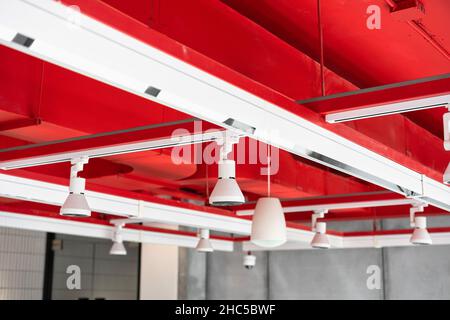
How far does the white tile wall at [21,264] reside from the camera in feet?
34.4

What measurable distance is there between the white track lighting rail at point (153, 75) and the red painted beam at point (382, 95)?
114 mm

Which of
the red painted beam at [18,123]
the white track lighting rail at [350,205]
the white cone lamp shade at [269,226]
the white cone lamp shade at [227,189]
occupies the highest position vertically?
the red painted beam at [18,123]

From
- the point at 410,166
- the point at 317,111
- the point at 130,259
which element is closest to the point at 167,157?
the point at 410,166

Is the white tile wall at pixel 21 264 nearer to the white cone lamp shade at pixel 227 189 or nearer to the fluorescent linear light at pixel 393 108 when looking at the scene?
the white cone lamp shade at pixel 227 189

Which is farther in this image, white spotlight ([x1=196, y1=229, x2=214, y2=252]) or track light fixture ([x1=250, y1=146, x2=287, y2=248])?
white spotlight ([x1=196, y1=229, x2=214, y2=252])

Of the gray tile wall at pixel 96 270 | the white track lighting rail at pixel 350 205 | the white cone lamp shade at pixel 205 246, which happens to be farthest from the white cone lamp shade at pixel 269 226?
the gray tile wall at pixel 96 270

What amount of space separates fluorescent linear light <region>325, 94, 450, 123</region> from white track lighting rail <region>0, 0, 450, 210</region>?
107 millimetres

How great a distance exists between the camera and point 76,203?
4223 millimetres

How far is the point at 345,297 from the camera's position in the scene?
11.6 m

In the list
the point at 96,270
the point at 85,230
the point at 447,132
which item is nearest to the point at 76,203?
the point at 447,132

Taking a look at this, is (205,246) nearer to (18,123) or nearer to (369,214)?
(369,214)

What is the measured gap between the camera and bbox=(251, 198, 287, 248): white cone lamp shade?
366 cm

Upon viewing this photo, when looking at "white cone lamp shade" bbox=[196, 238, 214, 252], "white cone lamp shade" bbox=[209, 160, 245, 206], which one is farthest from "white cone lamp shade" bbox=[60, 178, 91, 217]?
"white cone lamp shade" bbox=[196, 238, 214, 252]

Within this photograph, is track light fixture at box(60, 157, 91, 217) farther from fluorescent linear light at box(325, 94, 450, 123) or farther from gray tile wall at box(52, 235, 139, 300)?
gray tile wall at box(52, 235, 139, 300)
